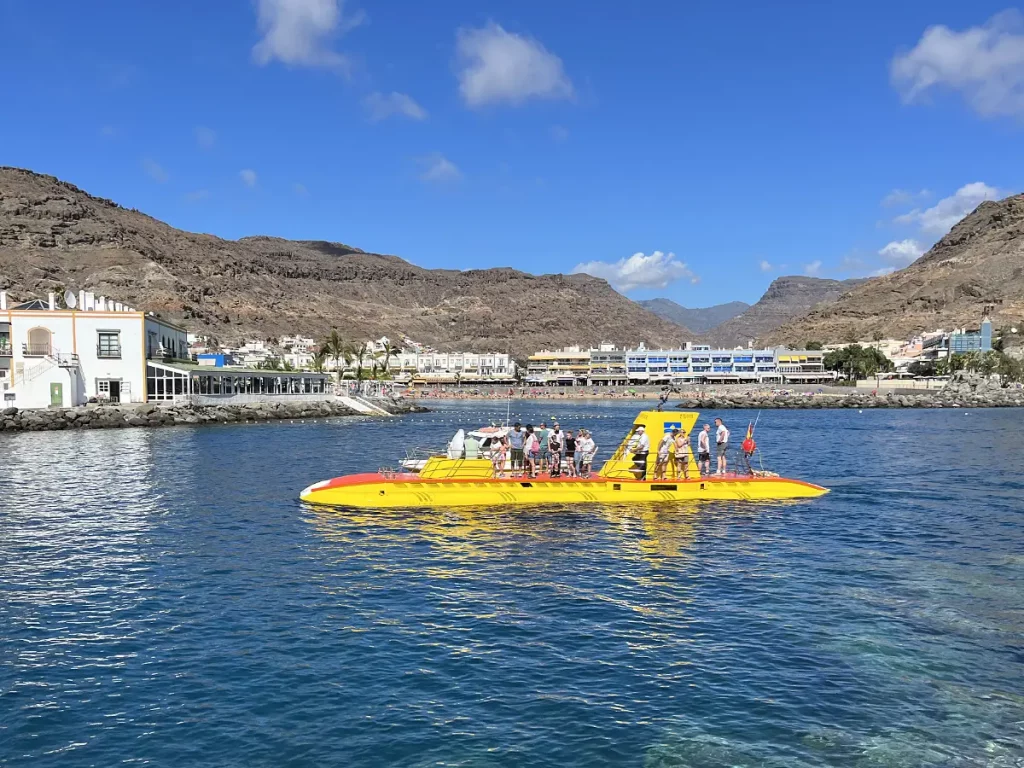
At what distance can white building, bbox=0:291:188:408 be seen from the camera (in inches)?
3103

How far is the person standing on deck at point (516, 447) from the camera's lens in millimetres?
33625

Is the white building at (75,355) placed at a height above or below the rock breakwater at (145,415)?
above

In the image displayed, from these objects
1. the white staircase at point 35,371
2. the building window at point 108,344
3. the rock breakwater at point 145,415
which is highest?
the building window at point 108,344

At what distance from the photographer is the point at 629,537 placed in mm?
26844

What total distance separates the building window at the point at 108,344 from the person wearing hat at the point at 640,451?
6828 cm

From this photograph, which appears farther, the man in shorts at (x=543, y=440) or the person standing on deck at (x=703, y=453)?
the man in shorts at (x=543, y=440)

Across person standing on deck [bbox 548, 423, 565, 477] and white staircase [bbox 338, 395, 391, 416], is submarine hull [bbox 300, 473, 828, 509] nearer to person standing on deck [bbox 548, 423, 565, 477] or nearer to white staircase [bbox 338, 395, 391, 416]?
person standing on deck [bbox 548, 423, 565, 477]

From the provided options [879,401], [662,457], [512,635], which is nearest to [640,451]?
[662,457]

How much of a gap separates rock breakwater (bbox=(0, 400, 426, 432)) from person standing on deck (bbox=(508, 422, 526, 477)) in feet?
189

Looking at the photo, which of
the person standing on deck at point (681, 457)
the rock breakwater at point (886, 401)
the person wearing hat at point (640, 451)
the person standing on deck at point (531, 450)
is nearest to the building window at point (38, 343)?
the person standing on deck at point (531, 450)

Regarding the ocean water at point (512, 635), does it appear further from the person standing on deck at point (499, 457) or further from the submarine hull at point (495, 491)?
the person standing on deck at point (499, 457)

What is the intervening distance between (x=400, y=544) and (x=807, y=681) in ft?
46.7

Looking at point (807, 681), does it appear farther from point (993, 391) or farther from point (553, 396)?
point (553, 396)

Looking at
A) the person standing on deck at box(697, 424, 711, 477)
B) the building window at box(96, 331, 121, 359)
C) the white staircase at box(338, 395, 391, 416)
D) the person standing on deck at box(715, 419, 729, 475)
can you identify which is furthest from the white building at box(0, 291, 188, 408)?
the person standing on deck at box(715, 419, 729, 475)
